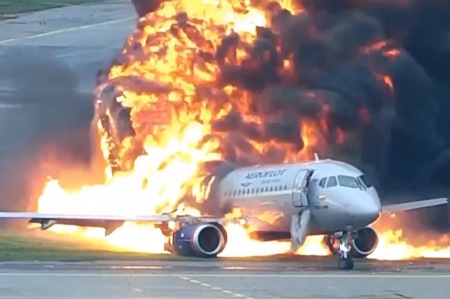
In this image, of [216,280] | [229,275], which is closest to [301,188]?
[229,275]

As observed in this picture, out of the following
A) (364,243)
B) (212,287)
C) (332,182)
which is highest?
(332,182)

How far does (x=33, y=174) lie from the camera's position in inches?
2761

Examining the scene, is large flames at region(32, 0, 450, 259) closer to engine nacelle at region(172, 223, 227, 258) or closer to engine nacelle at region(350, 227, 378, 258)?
engine nacelle at region(350, 227, 378, 258)

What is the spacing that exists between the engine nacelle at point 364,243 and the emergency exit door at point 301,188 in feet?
13.1

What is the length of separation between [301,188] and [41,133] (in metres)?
21.6

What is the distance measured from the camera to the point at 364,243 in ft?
187

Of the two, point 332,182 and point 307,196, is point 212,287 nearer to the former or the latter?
point 332,182

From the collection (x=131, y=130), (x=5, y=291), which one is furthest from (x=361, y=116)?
(x=5, y=291)

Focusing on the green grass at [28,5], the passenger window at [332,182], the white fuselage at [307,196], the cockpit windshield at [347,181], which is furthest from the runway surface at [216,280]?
the green grass at [28,5]

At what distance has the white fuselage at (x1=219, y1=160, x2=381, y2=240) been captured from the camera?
170ft

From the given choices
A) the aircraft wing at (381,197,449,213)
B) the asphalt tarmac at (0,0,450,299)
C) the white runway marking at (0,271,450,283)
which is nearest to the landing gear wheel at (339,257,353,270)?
the asphalt tarmac at (0,0,450,299)

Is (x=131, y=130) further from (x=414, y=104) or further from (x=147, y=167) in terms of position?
(x=414, y=104)

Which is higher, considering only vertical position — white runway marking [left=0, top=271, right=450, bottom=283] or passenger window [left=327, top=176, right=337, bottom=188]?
passenger window [left=327, top=176, right=337, bottom=188]

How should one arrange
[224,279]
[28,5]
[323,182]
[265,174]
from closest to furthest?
[224,279], [323,182], [265,174], [28,5]
